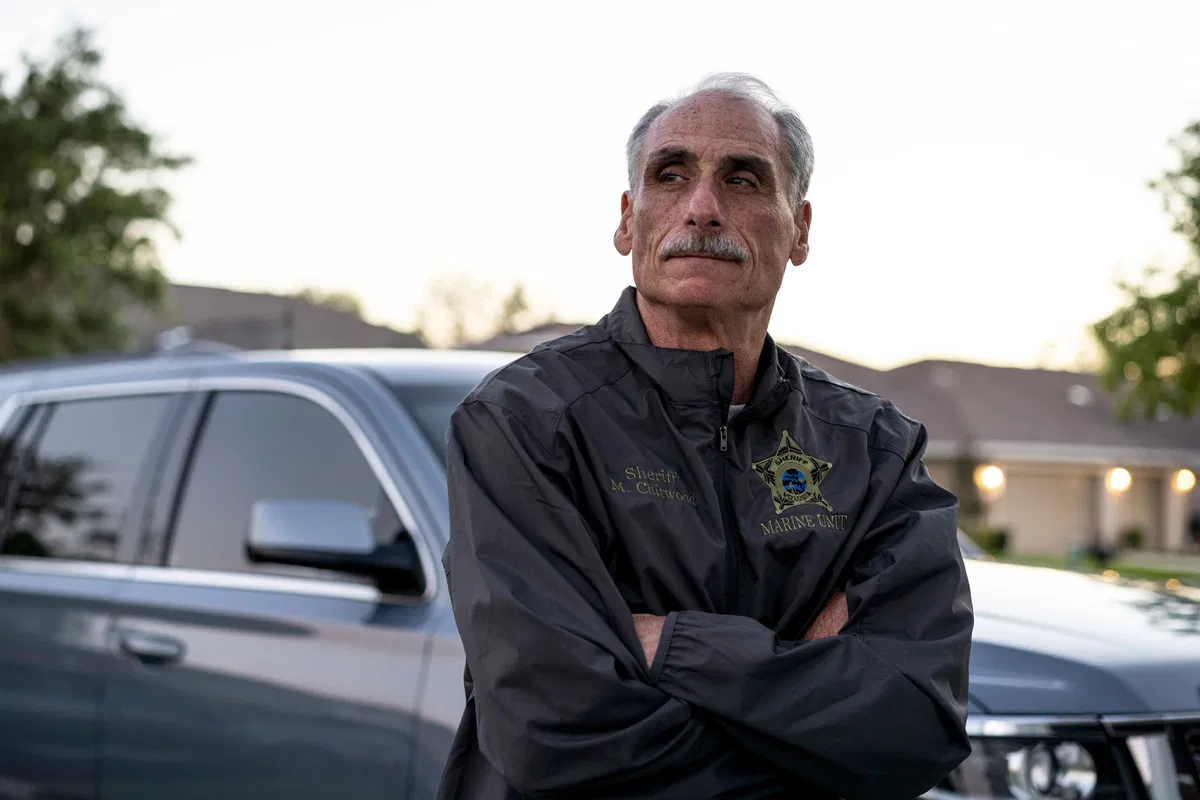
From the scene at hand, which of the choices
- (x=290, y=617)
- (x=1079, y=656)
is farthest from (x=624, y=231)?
(x=290, y=617)

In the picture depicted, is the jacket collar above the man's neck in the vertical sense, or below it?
below

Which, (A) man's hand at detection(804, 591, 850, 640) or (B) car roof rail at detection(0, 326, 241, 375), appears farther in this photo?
(B) car roof rail at detection(0, 326, 241, 375)

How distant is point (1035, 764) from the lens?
2.67 m

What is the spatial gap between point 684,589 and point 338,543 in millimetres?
1442

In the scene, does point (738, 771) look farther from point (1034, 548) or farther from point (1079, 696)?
point (1034, 548)

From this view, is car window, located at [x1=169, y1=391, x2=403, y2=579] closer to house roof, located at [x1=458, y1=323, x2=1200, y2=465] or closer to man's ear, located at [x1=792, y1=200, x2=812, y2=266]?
man's ear, located at [x1=792, y1=200, x2=812, y2=266]

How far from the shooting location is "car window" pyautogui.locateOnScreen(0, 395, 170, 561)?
4.29 meters

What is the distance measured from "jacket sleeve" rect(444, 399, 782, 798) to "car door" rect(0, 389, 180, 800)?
226cm

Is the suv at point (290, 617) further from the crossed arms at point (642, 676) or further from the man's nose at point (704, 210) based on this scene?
the man's nose at point (704, 210)

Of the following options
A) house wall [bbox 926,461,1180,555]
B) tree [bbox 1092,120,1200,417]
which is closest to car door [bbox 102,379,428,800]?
tree [bbox 1092,120,1200,417]

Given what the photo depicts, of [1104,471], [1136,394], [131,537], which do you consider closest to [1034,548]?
[1104,471]

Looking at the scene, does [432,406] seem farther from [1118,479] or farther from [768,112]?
[1118,479]

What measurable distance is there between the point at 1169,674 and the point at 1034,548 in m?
54.1

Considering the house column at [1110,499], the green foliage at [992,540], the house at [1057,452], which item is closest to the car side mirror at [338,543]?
the green foliage at [992,540]
